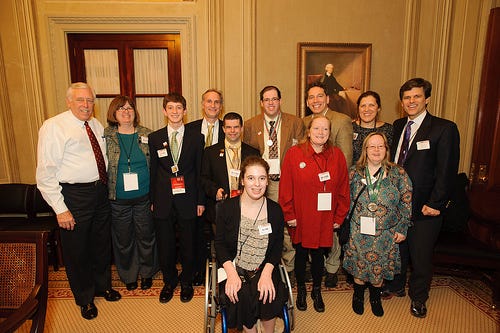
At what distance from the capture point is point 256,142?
10.4 ft

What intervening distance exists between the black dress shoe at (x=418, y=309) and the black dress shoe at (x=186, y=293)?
2060 mm

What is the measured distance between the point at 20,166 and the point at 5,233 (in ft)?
9.74

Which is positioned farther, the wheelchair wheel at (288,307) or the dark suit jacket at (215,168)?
the dark suit jacket at (215,168)

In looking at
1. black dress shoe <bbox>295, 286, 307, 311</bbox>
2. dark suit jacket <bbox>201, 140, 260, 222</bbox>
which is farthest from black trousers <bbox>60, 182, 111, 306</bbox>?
black dress shoe <bbox>295, 286, 307, 311</bbox>

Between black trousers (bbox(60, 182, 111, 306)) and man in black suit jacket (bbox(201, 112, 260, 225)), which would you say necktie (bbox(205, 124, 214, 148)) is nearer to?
man in black suit jacket (bbox(201, 112, 260, 225))

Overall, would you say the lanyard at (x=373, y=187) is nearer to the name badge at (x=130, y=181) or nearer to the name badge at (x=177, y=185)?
the name badge at (x=177, y=185)

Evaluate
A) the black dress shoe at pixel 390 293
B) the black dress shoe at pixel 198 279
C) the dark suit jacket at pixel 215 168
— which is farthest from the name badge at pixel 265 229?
the black dress shoe at pixel 390 293

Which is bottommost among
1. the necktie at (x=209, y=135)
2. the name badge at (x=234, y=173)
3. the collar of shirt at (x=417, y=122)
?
the name badge at (x=234, y=173)

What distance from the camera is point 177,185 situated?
293 centimetres

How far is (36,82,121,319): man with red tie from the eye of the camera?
102 inches

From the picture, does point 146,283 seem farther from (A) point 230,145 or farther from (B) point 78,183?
(A) point 230,145

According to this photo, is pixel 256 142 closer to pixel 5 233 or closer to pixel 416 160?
pixel 416 160

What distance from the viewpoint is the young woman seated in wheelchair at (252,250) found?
2.15m

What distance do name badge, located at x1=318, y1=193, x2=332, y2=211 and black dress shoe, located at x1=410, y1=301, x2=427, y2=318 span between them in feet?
4.14
